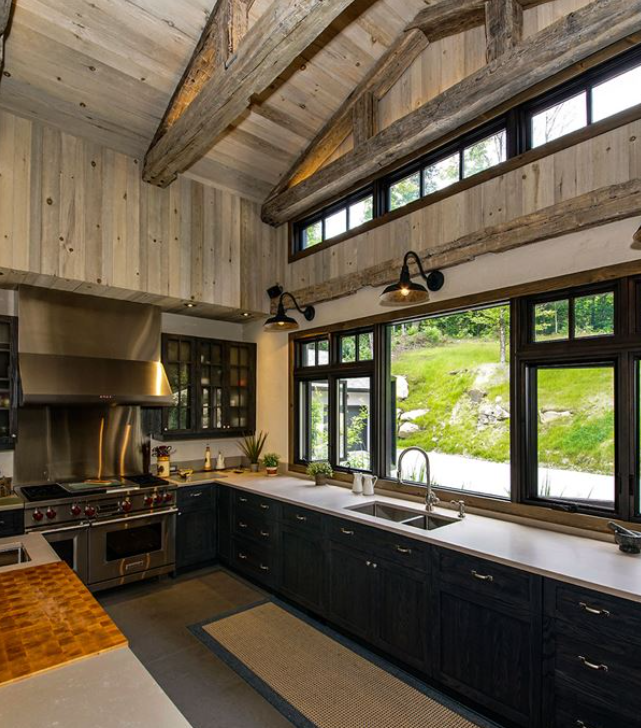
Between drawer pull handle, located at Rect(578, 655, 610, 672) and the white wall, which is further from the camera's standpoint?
the white wall

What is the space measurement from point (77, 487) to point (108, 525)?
0.43m

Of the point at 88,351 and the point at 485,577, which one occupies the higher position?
the point at 88,351

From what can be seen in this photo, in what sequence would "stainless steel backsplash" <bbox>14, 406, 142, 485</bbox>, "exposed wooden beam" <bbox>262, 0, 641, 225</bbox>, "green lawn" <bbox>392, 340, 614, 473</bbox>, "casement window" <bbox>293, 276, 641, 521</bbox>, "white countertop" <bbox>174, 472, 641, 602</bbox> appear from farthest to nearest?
1. "stainless steel backsplash" <bbox>14, 406, 142, 485</bbox>
2. "green lawn" <bbox>392, 340, 614, 473</bbox>
3. "casement window" <bbox>293, 276, 641, 521</bbox>
4. "exposed wooden beam" <bbox>262, 0, 641, 225</bbox>
5. "white countertop" <bbox>174, 472, 641, 602</bbox>

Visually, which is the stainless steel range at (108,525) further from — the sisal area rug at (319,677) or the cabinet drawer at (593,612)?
the cabinet drawer at (593,612)

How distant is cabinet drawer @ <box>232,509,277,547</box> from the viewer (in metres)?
3.97

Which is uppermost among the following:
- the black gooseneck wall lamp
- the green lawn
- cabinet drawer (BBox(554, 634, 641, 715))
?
the black gooseneck wall lamp

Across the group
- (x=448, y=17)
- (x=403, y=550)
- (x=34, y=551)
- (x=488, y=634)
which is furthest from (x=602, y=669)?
(x=448, y=17)

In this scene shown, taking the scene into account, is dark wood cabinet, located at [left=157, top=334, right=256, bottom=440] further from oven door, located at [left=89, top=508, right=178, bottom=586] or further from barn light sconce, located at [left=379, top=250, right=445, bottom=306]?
barn light sconce, located at [left=379, top=250, right=445, bottom=306]

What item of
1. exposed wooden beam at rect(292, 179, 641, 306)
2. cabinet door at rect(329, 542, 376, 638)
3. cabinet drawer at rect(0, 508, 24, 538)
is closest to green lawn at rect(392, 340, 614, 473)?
exposed wooden beam at rect(292, 179, 641, 306)

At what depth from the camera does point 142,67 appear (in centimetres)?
347

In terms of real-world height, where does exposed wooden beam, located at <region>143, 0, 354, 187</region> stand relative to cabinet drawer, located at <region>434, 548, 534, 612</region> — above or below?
above

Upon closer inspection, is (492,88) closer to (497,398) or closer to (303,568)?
(497,398)

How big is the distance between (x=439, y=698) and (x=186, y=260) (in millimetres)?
3903

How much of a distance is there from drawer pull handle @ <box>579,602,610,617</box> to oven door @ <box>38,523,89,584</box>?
3.54 metres
